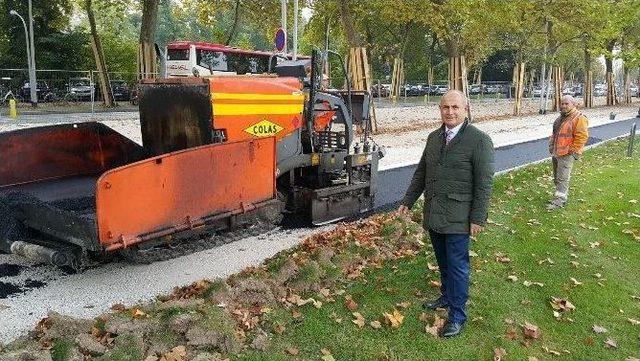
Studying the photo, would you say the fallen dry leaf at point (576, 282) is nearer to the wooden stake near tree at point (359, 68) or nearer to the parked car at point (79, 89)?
the wooden stake near tree at point (359, 68)

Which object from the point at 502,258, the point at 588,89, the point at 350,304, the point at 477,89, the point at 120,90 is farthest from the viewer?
the point at 477,89

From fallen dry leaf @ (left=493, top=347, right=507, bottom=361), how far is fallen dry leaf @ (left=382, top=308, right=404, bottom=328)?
78 cm

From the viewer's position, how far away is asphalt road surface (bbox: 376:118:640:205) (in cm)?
1023

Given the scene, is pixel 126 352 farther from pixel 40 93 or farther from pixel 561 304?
pixel 40 93

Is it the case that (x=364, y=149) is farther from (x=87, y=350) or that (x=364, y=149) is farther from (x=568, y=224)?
(x=87, y=350)

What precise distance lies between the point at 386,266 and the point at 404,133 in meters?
13.9

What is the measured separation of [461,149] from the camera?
14.3ft

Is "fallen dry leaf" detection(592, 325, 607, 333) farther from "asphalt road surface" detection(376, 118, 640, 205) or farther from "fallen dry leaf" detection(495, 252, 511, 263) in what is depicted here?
"asphalt road surface" detection(376, 118, 640, 205)

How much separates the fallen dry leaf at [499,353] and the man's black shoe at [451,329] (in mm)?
315

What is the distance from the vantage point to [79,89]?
28.9 m

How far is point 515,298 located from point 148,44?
21.5 meters

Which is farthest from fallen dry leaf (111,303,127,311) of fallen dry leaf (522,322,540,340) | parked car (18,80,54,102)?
parked car (18,80,54,102)

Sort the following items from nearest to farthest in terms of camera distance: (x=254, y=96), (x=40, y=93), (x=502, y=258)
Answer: (x=502, y=258), (x=254, y=96), (x=40, y=93)

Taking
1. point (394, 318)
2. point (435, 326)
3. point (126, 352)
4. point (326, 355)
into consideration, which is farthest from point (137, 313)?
point (435, 326)
